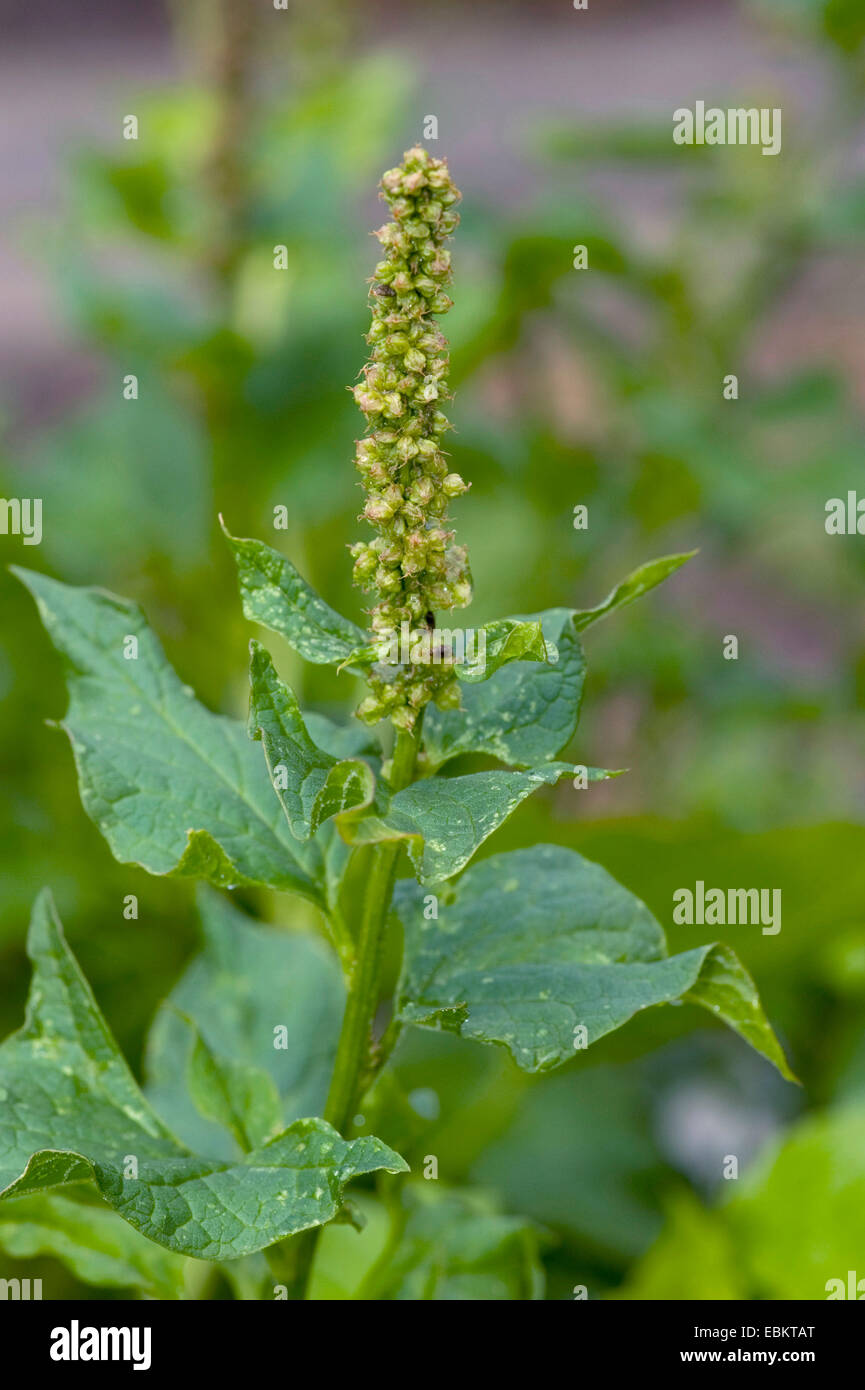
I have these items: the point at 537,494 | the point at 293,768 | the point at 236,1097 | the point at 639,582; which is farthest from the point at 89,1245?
the point at 537,494

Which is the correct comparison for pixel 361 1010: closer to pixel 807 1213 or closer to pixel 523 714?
pixel 523 714

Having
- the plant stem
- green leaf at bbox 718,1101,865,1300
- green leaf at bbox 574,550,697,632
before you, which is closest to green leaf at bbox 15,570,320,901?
the plant stem

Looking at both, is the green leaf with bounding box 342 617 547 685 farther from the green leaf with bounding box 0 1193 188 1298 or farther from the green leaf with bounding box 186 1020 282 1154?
the green leaf with bounding box 0 1193 188 1298

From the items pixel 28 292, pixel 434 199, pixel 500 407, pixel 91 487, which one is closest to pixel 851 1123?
pixel 434 199

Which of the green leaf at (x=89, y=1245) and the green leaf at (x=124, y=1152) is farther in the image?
the green leaf at (x=89, y=1245)

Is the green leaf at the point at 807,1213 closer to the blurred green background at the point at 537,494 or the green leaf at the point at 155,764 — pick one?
the blurred green background at the point at 537,494

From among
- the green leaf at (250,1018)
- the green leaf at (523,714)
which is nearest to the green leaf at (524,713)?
the green leaf at (523,714)
